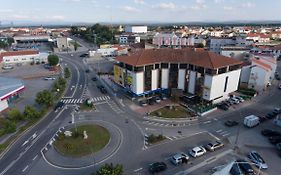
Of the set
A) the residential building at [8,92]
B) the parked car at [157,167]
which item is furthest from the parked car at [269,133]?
the residential building at [8,92]

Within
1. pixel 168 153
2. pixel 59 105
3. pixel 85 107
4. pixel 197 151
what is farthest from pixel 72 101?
pixel 197 151

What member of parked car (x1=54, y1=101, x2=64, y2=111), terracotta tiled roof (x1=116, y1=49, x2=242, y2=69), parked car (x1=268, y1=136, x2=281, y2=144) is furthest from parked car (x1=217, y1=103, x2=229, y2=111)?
parked car (x1=54, y1=101, x2=64, y2=111)

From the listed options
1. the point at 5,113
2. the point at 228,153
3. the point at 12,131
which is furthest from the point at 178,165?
the point at 5,113

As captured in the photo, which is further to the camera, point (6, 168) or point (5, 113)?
point (5, 113)

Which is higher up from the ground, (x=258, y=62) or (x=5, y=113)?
(x=258, y=62)

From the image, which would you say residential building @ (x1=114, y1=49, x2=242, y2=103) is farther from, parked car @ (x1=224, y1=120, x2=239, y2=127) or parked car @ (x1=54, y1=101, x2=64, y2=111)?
parked car @ (x1=54, y1=101, x2=64, y2=111)

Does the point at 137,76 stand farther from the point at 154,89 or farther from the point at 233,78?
the point at 233,78

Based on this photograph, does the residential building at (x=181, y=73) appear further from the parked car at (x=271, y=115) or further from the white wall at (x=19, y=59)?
the white wall at (x=19, y=59)
